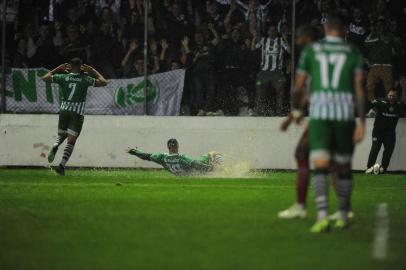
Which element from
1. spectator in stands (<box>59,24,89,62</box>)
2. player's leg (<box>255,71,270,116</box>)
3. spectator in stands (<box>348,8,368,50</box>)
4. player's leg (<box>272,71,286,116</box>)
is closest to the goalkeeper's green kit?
player's leg (<box>255,71,270,116</box>)

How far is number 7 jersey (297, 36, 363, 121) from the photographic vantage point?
10094 mm

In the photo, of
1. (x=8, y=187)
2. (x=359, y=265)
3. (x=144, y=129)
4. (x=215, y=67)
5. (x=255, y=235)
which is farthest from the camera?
(x=144, y=129)

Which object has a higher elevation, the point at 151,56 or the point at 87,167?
the point at 151,56

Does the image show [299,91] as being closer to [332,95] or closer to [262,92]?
[332,95]

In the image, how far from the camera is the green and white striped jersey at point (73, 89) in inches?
800

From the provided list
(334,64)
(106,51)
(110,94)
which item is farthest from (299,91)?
(110,94)

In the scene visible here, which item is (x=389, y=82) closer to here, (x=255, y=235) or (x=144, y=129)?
(x=144, y=129)

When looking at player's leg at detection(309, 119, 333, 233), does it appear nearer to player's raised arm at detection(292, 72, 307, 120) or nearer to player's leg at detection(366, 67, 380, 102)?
player's raised arm at detection(292, 72, 307, 120)

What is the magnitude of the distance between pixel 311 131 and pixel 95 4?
43.3 ft

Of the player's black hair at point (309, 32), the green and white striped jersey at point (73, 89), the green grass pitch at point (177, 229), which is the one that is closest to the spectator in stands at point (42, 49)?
the green and white striped jersey at point (73, 89)

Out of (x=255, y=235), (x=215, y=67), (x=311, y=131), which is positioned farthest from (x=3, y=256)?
(x=215, y=67)

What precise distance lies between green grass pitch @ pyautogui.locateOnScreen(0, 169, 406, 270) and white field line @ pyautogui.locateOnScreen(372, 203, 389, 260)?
70mm

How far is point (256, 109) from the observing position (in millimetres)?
22438

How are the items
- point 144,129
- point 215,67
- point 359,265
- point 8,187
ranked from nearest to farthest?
point 359,265 < point 8,187 < point 215,67 < point 144,129
